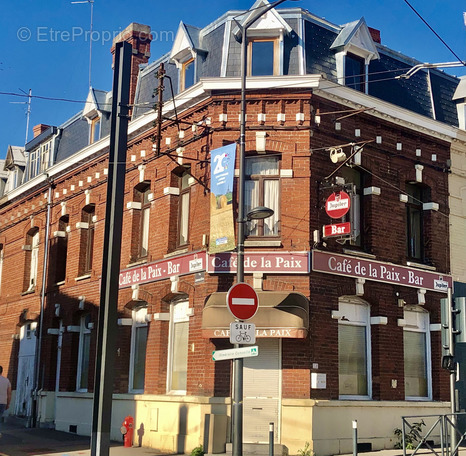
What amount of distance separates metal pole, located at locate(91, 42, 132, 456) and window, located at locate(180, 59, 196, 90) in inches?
196

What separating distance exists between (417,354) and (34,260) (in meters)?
15.1

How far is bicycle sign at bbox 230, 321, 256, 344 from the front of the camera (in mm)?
12828

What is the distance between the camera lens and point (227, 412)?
55.0 feet

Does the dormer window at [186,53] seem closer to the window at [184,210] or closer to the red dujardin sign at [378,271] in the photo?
the window at [184,210]

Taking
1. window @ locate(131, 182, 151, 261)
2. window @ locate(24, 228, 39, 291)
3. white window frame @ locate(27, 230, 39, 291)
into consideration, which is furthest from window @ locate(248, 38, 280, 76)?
window @ locate(24, 228, 39, 291)

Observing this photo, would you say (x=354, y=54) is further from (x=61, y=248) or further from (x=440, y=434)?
(x=61, y=248)

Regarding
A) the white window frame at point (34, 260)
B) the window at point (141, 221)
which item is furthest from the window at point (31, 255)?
the window at point (141, 221)

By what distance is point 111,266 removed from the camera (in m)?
14.2

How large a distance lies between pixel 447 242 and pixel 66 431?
42.6 feet

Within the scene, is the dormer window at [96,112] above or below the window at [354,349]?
above

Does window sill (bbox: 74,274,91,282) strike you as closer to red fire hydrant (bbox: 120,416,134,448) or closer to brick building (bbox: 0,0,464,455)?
brick building (bbox: 0,0,464,455)

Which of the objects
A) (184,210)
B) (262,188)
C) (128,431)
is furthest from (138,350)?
(262,188)

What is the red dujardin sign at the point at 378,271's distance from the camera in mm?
17594

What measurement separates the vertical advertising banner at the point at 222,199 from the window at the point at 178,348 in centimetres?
249
